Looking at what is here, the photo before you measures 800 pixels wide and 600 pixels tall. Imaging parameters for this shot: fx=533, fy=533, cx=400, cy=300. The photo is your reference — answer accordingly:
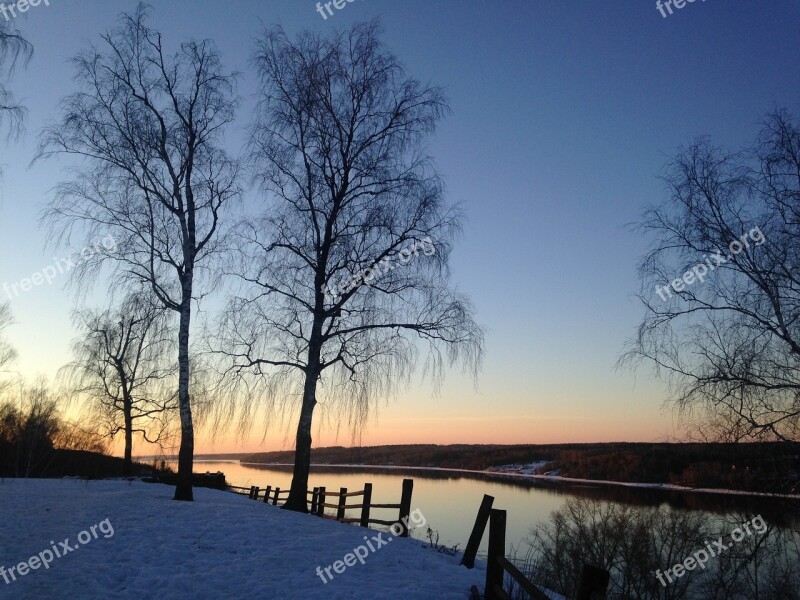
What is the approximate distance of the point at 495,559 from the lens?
24.5 ft

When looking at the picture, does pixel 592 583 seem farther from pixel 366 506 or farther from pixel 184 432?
pixel 184 432

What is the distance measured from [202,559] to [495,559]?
4.76 m

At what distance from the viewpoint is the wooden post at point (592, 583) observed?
181 inches

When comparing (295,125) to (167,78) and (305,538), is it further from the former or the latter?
(305,538)

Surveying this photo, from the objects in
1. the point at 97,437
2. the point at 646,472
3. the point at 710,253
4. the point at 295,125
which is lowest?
the point at 646,472

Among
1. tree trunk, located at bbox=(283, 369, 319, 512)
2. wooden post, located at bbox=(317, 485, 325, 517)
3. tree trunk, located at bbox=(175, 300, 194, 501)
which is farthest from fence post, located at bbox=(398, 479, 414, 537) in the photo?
tree trunk, located at bbox=(175, 300, 194, 501)

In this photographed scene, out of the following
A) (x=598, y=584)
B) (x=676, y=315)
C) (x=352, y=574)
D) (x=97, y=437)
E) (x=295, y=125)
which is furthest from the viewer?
(x=97, y=437)

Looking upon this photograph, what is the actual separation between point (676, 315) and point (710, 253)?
1.53 metres

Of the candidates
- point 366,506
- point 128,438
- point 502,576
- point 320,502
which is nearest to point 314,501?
point 320,502

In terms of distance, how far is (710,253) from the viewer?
1130 centimetres

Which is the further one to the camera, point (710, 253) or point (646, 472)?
point (646, 472)

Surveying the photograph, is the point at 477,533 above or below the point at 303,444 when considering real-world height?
below

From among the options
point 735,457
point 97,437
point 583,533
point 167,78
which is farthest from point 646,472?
point 167,78

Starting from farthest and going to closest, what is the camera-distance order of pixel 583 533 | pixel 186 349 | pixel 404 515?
pixel 583 533 → pixel 186 349 → pixel 404 515
